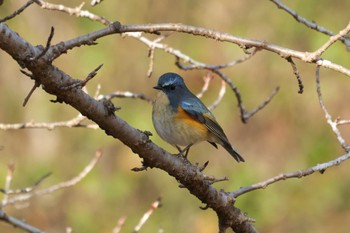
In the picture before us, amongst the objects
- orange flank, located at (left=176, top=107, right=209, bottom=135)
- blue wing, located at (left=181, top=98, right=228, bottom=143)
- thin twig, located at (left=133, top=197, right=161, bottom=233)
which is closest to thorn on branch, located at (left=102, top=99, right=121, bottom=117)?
thin twig, located at (left=133, top=197, right=161, bottom=233)

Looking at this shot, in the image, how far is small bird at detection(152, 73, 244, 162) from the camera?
5465mm

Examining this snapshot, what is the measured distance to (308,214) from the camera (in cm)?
915

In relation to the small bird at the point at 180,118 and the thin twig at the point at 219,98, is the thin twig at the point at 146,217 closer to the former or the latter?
the small bird at the point at 180,118

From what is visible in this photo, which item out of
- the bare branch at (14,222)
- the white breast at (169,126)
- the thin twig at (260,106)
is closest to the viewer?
the bare branch at (14,222)

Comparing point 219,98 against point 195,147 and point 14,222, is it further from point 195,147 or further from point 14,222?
point 195,147

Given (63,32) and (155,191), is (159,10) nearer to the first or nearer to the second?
(63,32)

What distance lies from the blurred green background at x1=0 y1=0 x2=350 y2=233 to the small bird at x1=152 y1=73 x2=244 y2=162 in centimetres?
279

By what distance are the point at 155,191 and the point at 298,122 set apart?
7.55 ft

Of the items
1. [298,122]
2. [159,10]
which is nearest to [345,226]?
[298,122]

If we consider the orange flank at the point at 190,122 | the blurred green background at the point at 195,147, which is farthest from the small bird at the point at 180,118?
the blurred green background at the point at 195,147

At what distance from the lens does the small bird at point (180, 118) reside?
17.9 feet

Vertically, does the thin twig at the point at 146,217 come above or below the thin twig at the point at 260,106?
below

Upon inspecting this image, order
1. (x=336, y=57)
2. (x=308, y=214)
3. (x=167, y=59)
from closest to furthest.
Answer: (x=336, y=57), (x=308, y=214), (x=167, y=59)

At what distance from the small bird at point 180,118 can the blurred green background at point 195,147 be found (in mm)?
2785
